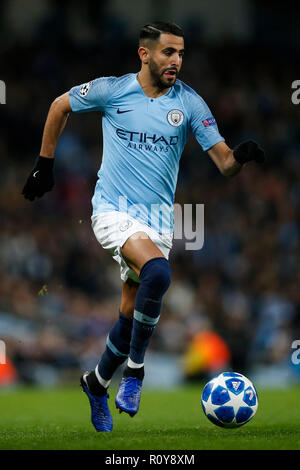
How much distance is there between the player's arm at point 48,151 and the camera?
683cm

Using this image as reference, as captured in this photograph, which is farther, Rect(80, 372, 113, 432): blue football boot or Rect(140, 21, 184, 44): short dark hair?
Rect(80, 372, 113, 432): blue football boot

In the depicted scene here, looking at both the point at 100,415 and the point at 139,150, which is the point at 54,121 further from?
the point at 100,415

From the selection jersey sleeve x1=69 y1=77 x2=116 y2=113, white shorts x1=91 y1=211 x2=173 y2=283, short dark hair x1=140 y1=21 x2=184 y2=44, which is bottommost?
white shorts x1=91 y1=211 x2=173 y2=283

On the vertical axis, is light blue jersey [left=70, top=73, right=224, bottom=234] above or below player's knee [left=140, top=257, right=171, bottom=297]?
above

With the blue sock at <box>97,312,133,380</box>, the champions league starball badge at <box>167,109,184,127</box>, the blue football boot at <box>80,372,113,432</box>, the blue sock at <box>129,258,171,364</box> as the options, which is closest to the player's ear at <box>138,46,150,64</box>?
the champions league starball badge at <box>167,109,184,127</box>

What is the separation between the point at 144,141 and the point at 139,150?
0.07m

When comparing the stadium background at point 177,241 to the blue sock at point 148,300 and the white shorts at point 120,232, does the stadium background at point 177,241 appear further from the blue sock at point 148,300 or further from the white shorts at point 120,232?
the blue sock at point 148,300

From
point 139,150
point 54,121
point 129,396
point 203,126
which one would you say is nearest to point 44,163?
point 54,121

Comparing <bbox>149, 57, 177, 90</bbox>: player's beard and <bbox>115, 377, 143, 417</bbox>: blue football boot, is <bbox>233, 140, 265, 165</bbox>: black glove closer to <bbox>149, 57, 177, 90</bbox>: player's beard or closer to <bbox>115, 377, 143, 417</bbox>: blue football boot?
<bbox>149, 57, 177, 90</bbox>: player's beard

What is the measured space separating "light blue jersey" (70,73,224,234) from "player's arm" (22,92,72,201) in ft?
0.59

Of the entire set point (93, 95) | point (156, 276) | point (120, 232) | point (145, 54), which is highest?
point (145, 54)

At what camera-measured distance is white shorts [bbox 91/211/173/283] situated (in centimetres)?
630

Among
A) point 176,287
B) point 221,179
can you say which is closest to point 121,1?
point 221,179

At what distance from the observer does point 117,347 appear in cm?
684
